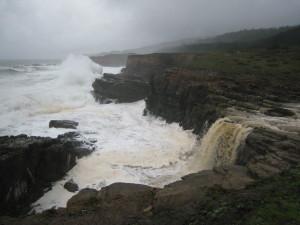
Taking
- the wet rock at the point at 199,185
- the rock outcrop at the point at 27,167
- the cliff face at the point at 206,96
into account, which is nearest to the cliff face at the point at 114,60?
the cliff face at the point at 206,96

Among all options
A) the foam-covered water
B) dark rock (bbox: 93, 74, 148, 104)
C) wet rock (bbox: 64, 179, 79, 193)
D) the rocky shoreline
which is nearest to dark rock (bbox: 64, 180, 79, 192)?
wet rock (bbox: 64, 179, 79, 193)

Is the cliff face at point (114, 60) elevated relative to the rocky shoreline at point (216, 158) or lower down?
elevated

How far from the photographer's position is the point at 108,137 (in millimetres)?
20828

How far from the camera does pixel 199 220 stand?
634cm

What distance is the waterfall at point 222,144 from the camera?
13562 mm

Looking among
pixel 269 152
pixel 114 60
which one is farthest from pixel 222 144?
pixel 114 60

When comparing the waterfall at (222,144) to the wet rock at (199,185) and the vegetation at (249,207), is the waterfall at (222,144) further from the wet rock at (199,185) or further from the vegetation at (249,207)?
the vegetation at (249,207)

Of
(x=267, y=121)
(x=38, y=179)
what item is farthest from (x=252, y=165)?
(x=38, y=179)

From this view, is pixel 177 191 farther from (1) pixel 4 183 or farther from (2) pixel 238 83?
(2) pixel 238 83

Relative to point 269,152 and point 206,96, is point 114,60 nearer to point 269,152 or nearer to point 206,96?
point 206,96

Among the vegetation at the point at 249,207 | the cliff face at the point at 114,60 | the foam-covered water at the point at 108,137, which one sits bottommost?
the foam-covered water at the point at 108,137

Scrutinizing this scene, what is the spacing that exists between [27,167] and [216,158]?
10.7m

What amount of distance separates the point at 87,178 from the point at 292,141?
36.5 ft

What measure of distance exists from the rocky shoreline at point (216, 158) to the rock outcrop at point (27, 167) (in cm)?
255
